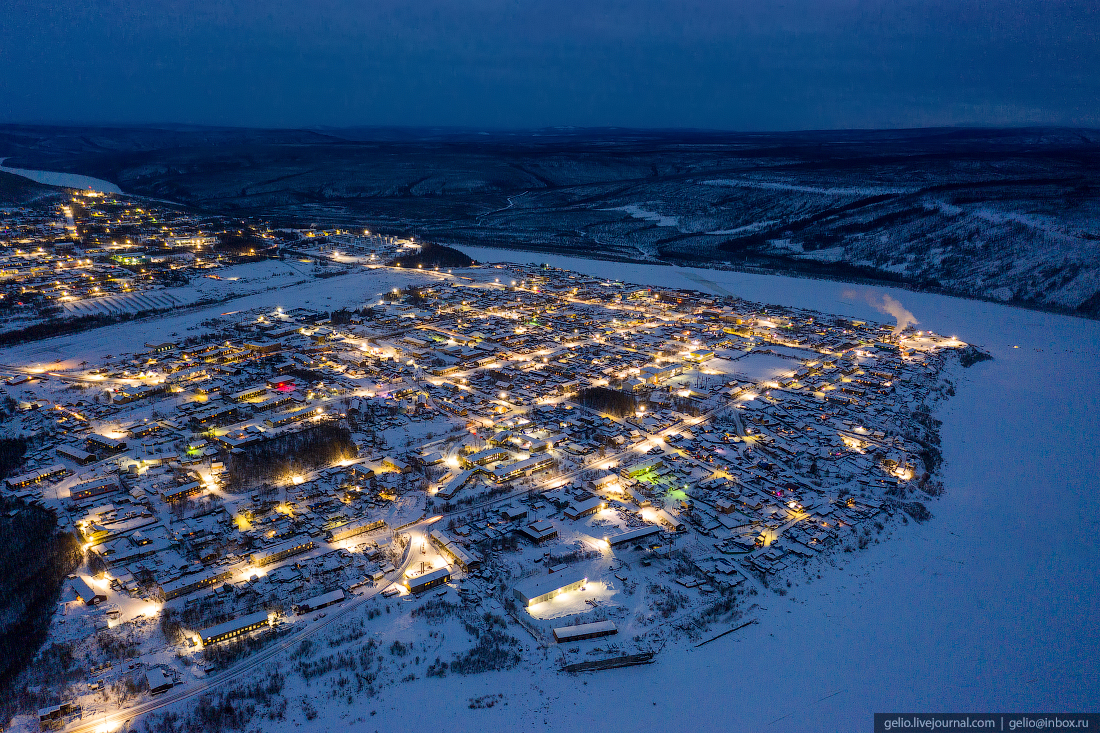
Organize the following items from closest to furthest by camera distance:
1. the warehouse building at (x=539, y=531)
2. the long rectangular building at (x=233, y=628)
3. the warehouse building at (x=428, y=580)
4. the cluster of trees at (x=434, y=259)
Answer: the long rectangular building at (x=233, y=628), the warehouse building at (x=428, y=580), the warehouse building at (x=539, y=531), the cluster of trees at (x=434, y=259)

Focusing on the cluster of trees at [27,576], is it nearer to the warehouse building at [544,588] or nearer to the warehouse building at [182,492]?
the warehouse building at [182,492]

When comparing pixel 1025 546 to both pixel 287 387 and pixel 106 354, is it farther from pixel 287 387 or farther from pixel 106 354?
pixel 106 354

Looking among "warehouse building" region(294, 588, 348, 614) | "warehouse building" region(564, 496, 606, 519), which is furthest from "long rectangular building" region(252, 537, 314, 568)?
"warehouse building" region(564, 496, 606, 519)

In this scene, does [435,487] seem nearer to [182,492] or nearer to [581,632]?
[182,492]

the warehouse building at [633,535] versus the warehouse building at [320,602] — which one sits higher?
the warehouse building at [633,535]

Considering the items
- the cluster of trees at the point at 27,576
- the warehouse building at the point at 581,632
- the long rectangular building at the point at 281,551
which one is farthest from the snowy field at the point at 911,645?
the cluster of trees at the point at 27,576

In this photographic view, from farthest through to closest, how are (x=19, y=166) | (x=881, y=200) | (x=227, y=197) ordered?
(x=19, y=166)
(x=227, y=197)
(x=881, y=200)

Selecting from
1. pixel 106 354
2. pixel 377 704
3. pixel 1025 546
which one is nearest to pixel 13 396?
pixel 106 354
